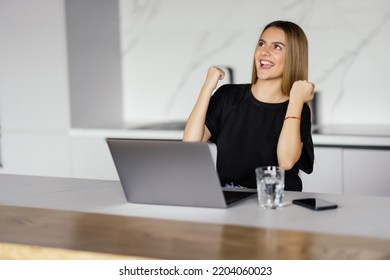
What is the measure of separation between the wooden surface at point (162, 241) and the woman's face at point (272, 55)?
38.2 inches

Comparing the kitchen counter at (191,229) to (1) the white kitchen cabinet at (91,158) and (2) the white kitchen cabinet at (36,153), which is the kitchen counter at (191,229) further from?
(2) the white kitchen cabinet at (36,153)

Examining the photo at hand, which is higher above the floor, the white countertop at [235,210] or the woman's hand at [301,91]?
the woman's hand at [301,91]

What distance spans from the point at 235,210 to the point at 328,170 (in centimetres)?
159

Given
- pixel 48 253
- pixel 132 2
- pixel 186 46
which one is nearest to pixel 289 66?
pixel 48 253

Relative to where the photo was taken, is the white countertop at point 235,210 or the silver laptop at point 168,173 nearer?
the white countertop at point 235,210

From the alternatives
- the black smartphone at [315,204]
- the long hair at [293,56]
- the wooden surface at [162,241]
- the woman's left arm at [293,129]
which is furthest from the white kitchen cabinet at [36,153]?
the black smartphone at [315,204]

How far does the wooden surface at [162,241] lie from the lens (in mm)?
1384

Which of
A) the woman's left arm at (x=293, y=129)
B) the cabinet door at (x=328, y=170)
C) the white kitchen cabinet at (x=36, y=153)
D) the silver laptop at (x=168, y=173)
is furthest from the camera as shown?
the white kitchen cabinet at (x=36, y=153)

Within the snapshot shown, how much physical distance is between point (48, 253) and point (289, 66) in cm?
127

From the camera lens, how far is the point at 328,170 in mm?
3270

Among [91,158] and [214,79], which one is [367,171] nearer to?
[214,79]

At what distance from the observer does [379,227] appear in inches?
61.7
